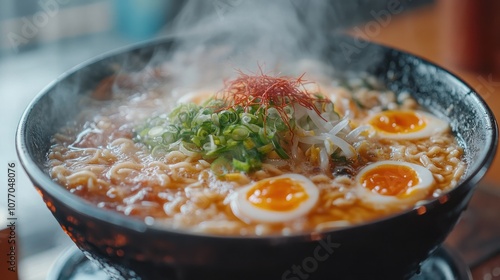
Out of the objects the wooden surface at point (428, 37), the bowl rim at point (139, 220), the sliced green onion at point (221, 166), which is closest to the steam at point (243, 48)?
the sliced green onion at point (221, 166)

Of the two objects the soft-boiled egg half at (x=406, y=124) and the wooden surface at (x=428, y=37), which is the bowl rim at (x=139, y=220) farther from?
the wooden surface at (x=428, y=37)

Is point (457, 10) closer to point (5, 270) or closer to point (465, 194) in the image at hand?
→ point (465, 194)

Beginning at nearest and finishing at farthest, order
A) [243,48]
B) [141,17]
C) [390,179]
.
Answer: [390,179] → [243,48] → [141,17]

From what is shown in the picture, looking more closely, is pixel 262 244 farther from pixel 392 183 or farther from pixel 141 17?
pixel 141 17

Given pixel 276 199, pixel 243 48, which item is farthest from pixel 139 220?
pixel 243 48

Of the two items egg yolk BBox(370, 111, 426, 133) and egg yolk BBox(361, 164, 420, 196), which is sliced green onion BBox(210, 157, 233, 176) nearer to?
egg yolk BBox(361, 164, 420, 196)

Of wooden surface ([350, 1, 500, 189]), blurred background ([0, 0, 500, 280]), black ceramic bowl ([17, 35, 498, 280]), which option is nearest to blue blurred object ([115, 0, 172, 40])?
blurred background ([0, 0, 500, 280])

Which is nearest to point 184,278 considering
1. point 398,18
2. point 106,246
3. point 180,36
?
point 106,246
